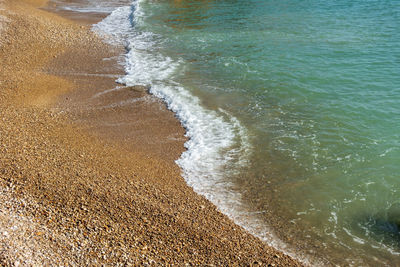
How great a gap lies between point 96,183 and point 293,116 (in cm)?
743

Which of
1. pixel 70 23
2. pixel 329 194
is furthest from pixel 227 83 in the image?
pixel 70 23

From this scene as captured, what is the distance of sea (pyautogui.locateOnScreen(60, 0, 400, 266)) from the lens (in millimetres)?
8930

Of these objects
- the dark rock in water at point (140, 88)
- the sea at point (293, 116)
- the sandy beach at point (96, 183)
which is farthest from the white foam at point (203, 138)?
the sandy beach at point (96, 183)

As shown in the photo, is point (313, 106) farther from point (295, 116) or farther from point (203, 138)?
point (203, 138)

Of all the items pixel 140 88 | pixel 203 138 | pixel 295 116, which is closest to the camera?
pixel 203 138

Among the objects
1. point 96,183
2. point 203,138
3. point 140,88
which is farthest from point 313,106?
point 96,183

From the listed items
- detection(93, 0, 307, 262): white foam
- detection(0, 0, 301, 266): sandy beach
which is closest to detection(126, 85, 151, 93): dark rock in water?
detection(0, 0, 301, 266): sandy beach

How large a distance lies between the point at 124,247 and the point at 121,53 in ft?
46.3

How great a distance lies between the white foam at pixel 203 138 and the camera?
9.30 m

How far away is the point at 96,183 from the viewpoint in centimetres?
917

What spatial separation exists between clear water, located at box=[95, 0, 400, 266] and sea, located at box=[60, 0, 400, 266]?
4cm

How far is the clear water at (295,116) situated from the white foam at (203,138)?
43 mm

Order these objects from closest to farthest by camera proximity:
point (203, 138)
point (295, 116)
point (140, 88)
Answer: point (203, 138), point (295, 116), point (140, 88)

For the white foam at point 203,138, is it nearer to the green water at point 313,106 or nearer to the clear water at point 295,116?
the clear water at point 295,116
